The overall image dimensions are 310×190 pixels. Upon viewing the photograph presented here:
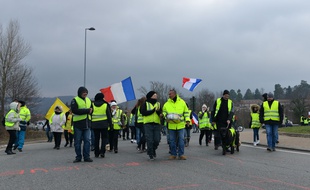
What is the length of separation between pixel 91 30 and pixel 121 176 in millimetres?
28905

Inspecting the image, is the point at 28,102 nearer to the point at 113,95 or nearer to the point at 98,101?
the point at 113,95

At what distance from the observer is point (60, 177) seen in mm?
7418

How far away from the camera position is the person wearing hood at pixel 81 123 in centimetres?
951

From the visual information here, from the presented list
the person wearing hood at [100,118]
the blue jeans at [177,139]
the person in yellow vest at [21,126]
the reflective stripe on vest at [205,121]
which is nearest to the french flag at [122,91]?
the reflective stripe on vest at [205,121]

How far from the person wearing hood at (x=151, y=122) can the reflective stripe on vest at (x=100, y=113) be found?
46.7 inches

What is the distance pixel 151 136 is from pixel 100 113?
167 centimetres

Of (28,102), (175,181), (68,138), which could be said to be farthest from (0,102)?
(175,181)

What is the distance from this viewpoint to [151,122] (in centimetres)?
999

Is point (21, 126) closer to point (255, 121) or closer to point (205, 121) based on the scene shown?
point (205, 121)

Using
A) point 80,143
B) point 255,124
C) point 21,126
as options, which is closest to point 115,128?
point 80,143

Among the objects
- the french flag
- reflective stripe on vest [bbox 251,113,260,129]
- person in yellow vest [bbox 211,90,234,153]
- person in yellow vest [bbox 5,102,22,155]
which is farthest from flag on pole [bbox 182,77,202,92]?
person in yellow vest [bbox 5,102,22,155]

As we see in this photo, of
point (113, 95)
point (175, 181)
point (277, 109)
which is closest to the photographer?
point (175, 181)

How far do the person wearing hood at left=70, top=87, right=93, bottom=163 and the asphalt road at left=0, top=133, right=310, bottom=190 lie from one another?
366 millimetres

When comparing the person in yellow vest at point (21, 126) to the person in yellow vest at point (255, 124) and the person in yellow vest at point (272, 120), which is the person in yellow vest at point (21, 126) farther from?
the person in yellow vest at point (255, 124)
